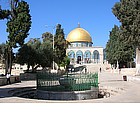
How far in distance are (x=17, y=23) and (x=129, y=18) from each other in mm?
9268

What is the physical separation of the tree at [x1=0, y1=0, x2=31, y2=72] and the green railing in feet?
30.6

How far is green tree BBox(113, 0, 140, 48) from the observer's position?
18175 millimetres

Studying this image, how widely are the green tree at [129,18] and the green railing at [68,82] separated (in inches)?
292

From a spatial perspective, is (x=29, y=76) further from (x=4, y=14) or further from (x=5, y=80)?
(x=4, y=14)

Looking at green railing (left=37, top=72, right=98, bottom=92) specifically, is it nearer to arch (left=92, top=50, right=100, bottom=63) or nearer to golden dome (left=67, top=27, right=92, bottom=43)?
arch (left=92, top=50, right=100, bottom=63)

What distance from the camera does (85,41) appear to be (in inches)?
2516

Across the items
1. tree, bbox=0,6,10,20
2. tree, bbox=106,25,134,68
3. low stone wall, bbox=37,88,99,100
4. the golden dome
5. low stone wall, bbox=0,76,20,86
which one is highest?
the golden dome

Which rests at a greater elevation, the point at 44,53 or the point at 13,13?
the point at 13,13

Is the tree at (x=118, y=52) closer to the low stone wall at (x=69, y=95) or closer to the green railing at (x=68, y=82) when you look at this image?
the green railing at (x=68, y=82)

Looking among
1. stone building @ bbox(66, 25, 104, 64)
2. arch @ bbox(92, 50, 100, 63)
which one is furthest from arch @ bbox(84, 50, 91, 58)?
arch @ bbox(92, 50, 100, 63)

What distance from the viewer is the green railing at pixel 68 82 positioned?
12.0 meters
